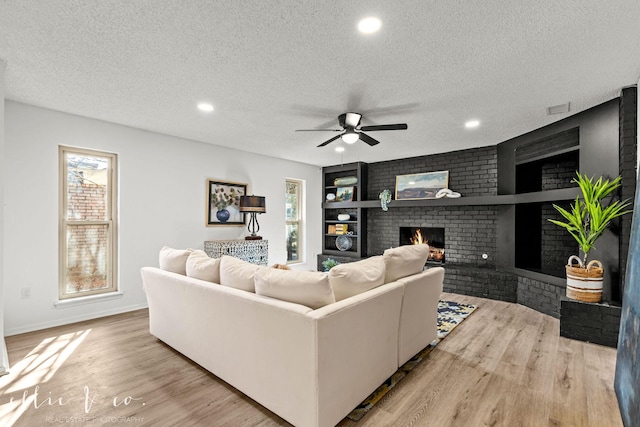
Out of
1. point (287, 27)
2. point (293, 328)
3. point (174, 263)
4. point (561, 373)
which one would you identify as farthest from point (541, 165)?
point (174, 263)

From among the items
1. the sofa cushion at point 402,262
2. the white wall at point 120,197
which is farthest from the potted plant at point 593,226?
the white wall at point 120,197

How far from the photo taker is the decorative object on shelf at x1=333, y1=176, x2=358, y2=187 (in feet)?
22.2

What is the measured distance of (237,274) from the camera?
7.22ft

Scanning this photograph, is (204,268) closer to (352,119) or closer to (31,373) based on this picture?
(31,373)

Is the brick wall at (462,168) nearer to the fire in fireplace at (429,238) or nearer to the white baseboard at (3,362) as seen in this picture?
the fire in fireplace at (429,238)

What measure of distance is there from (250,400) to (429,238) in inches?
188

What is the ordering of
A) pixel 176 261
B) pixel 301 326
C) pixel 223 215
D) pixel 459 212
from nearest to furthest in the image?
pixel 301 326
pixel 176 261
pixel 223 215
pixel 459 212

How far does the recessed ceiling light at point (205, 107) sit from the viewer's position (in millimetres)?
3270

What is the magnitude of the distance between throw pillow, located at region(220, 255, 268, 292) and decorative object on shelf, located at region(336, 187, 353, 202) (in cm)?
467

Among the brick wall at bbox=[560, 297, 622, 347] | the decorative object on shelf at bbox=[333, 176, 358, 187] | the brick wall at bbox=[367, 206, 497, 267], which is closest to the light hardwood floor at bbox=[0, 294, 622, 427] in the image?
the brick wall at bbox=[560, 297, 622, 347]

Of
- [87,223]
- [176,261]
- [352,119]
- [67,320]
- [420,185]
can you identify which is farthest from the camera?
[420,185]

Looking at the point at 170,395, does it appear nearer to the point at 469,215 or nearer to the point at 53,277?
the point at 53,277

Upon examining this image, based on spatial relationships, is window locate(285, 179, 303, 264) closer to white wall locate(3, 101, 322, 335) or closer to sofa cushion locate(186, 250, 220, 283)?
white wall locate(3, 101, 322, 335)

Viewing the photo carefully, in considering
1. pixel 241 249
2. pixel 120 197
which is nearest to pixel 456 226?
pixel 241 249
